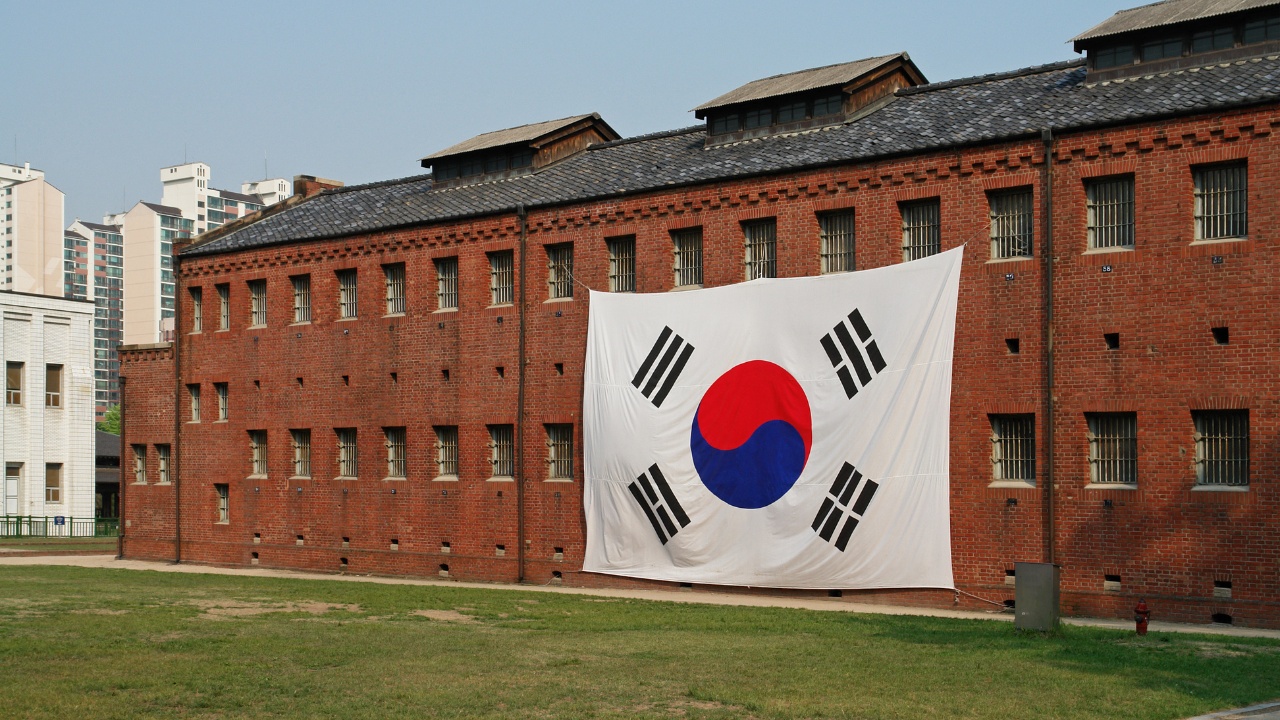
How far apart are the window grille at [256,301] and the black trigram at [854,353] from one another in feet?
62.5

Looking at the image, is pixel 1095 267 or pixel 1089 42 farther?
pixel 1089 42

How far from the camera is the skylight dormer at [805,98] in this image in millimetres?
31219

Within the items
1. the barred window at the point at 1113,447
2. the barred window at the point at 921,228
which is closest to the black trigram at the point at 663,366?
the barred window at the point at 921,228

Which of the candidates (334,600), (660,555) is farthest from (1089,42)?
(334,600)

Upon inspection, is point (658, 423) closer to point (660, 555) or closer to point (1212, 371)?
point (660, 555)

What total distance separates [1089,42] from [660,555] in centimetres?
1394

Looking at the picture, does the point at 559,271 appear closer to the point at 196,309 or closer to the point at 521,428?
the point at 521,428

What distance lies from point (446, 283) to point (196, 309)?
34.2ft

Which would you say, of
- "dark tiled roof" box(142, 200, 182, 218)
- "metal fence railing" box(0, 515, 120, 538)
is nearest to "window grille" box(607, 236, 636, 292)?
"metal fence railing" box(0, 515, 120, 538)

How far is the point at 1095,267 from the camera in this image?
25.0 m

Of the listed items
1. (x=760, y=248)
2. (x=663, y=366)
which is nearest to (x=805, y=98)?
(x=760, y=248)

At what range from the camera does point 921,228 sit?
27.6m

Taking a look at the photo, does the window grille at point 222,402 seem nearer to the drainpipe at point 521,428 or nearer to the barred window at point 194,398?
the barred window at point 194,398

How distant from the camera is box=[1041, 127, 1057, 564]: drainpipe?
82.3 feet
